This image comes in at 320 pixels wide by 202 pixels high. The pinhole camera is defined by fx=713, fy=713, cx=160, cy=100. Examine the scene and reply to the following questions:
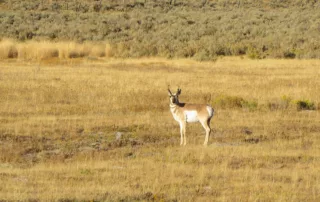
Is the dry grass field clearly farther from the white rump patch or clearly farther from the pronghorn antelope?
the white rump patch

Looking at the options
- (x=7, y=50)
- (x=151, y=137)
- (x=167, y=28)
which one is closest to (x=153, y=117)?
(x=151, y=137)

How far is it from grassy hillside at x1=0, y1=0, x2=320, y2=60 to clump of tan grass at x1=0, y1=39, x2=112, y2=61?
117 cm

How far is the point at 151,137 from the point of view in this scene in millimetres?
16641

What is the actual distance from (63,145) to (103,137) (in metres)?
1.42

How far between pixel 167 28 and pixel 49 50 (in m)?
17.5

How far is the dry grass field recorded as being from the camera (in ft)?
37.3

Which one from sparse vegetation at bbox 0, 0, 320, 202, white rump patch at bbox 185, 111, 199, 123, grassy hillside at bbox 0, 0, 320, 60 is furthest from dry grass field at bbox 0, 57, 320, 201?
grassy hillside at bbox 0, 0, 320, 60

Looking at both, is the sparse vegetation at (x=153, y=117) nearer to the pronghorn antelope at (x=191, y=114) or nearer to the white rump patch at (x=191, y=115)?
the pronghorn antelope at (x=191, y=114)

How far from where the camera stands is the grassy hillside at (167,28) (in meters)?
39.1

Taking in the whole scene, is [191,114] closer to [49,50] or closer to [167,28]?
[49,50]

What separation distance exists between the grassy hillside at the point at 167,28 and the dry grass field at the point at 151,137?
24.5 ft

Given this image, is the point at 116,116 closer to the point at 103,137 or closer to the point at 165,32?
the point at 103,137

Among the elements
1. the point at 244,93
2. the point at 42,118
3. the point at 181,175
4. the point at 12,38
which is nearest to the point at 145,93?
the point at 244,93

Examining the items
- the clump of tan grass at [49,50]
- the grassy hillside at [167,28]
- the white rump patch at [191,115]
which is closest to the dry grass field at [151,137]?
the white rump patch at [191,115]
